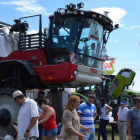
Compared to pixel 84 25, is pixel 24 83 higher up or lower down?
lower down

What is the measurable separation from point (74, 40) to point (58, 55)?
0.69 meters

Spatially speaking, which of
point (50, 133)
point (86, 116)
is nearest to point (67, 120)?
point (86, 116)

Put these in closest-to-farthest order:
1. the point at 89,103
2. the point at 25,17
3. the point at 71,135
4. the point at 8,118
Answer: the point at 71,135, the point at 89,103, the point at 8,118, the point at 25,17

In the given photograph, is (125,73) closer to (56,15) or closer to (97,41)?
(97,41)

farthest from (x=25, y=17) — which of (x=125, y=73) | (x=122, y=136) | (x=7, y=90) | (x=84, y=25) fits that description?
(x=125, y=73)

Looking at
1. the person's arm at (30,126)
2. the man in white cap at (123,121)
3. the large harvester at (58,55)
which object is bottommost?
the man in white cap at (123,121)

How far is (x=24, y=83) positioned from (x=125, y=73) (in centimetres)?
702

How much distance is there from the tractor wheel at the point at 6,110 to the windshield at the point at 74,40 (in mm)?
1815

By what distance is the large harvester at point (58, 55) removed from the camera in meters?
8.87

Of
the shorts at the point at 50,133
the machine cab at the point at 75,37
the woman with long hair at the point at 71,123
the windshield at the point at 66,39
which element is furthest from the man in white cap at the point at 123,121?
the woman with long hair at the point at 71,123

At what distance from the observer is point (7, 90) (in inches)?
341

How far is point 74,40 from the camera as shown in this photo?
9.18 m

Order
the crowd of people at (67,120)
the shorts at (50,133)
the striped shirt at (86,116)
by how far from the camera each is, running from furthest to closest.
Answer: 1. the shorts at (50,133)
2. the striped shirt at (86,116)
3. the crowd of people at (67,120)

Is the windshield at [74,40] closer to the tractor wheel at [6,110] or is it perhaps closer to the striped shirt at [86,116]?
the tractor wheel at [6,110]
